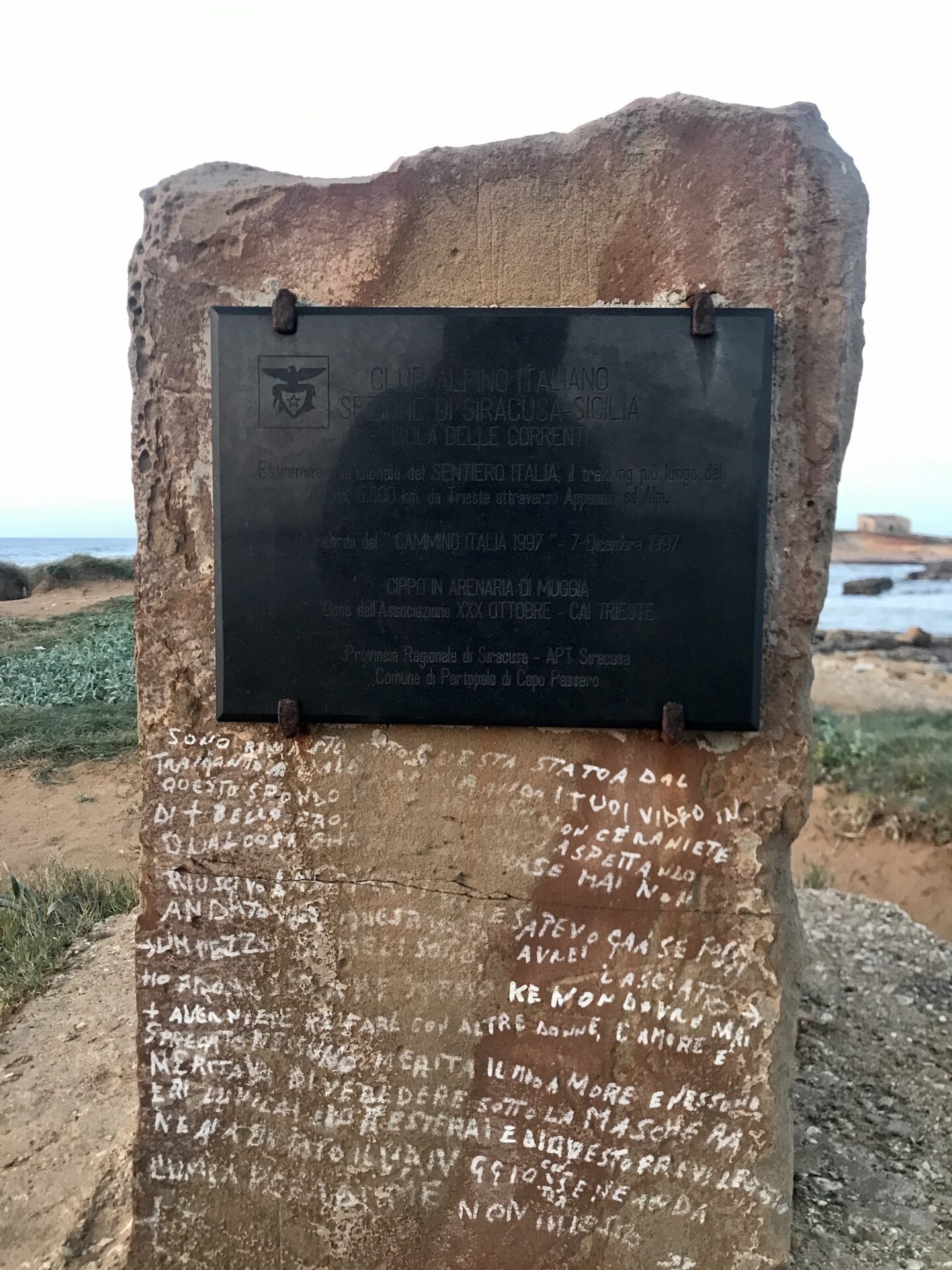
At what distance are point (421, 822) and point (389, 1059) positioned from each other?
608 millimetres

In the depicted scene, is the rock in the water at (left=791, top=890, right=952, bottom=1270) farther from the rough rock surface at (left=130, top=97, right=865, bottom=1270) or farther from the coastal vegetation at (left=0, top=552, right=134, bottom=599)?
the coastal vegetation at (left=0, top=552, right=134, bottom=599)

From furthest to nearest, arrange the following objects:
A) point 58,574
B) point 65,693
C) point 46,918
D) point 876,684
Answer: point 58,574
point 876,684
point 65,693
point 46,918

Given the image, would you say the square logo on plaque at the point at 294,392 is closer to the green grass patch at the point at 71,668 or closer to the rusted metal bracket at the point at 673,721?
the rusted metal bracket at the point at 673,721

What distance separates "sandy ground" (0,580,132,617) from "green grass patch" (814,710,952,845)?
577 inches

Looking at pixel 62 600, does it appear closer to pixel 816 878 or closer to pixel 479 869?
pixel 816 878

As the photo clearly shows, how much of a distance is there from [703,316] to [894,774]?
17.7ft

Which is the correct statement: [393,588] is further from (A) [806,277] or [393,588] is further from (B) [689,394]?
(A) [806,277]

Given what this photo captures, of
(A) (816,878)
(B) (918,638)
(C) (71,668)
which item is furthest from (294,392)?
(B) (918,638)

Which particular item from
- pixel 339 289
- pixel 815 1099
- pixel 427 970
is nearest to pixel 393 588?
pixel 339 289

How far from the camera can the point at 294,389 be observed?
6.26ft

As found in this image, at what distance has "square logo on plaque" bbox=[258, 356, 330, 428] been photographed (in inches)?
74.7

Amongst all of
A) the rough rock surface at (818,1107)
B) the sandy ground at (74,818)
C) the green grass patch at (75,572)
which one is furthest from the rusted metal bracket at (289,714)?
the green grass patch at (75,572)

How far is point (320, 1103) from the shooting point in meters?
2.06

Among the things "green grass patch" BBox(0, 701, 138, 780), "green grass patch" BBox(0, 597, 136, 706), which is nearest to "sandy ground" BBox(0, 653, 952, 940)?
"green grass patch" BBox(0, 701, 138, 780)
